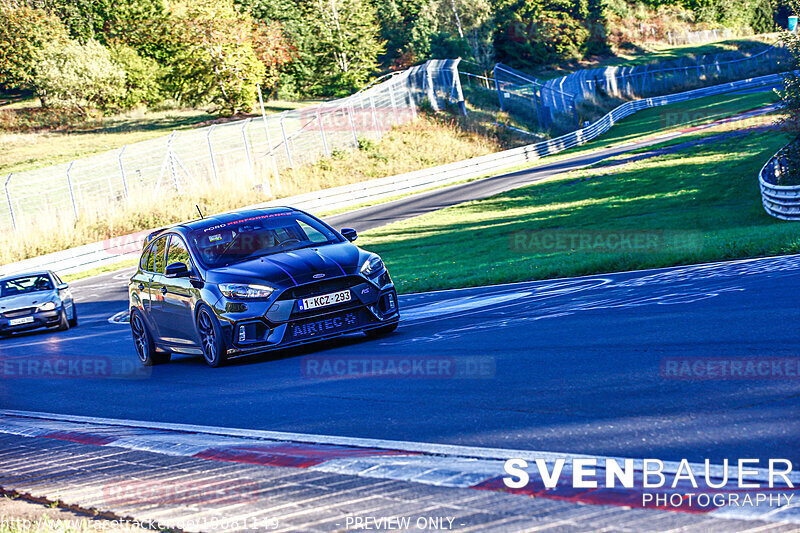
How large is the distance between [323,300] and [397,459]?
518cm

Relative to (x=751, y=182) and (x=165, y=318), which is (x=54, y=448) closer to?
(x=165, y=318)

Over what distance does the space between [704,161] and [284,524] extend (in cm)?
3355

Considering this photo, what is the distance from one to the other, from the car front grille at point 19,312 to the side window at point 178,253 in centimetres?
971

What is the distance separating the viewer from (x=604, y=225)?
24344 mm

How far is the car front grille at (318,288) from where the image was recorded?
32.8ft

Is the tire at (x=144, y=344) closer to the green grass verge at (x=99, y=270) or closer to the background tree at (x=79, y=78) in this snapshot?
the green grass verge at (x=99, y=270)

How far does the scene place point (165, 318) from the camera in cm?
1162

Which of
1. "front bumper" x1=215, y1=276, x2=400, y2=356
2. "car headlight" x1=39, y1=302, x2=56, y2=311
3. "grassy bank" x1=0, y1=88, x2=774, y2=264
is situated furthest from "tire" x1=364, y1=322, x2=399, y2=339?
"grassy bank" x1=0, y1=88, x2=774, y2=264

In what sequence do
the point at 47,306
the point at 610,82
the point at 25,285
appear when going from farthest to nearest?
the point at 610,82 < the point at 25,285 < the point at 47,306

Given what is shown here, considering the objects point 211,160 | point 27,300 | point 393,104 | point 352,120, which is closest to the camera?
point 27,300

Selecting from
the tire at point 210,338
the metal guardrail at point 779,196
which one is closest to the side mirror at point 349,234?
the tire at point 210,338

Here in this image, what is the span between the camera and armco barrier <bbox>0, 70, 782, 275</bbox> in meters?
37.3

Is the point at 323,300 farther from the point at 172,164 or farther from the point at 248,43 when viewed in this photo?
the point at 248,43

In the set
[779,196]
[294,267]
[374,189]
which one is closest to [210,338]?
[294,267]
